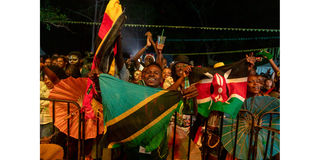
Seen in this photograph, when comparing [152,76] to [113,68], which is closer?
[113,68]

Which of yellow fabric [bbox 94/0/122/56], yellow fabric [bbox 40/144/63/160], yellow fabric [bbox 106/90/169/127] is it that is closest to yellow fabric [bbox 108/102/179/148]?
yellow fabric [bbox 106/90/169/127]

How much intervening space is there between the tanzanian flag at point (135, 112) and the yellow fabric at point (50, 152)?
0.56 meters

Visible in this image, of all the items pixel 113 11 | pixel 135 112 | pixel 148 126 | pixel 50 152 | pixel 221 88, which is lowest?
pixel 50 152

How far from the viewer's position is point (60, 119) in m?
2.06

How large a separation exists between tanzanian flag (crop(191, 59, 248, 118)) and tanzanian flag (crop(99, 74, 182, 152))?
475 mm

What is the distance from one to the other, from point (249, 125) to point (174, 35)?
2.28 metres

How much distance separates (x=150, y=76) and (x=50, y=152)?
1.24 metres

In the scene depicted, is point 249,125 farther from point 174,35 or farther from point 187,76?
point 174,35

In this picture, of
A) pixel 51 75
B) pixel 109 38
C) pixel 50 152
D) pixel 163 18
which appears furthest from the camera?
pixel 163 18

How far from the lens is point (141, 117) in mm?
1569

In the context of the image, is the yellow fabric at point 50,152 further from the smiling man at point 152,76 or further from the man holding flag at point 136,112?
the smiling man at point 152,76

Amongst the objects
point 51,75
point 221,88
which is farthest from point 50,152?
point 221,88

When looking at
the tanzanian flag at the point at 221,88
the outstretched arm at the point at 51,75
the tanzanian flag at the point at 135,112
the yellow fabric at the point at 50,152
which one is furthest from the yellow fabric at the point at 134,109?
the outstretched arm at the point at 51,75

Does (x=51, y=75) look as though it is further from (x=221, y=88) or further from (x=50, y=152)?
(x=221, y=88)
